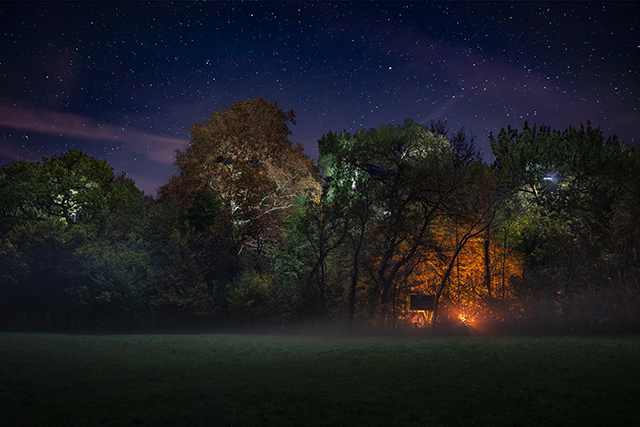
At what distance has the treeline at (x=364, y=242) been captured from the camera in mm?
29875

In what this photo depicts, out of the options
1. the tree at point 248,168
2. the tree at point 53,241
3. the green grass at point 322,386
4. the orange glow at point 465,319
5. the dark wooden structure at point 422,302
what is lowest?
the orange glow at point 465,319

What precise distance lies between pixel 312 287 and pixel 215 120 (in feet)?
62.6

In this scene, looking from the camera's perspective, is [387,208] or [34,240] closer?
[34,240]

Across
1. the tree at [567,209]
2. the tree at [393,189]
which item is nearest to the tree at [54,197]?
the tree at [393,189]

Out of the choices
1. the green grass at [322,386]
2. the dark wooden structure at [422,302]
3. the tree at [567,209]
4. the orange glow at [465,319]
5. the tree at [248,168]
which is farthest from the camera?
the tree at [248,168]

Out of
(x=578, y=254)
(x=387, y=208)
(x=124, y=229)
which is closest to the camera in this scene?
(x=578, y=254)

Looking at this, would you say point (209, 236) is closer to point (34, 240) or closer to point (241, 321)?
point (241, 321)

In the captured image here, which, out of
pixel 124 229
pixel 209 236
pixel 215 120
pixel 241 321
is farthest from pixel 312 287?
pixel 124 229

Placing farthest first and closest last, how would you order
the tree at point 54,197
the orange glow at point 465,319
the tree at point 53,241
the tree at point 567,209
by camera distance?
1. the tree at point 54,197
2. the orange glow at point 465,319
3. the tree at point 53,241
4. the tree at point 567,209

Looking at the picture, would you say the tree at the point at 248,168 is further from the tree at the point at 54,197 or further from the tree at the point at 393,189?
the tree at the point at 54,197

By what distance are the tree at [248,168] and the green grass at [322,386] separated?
18.1 metres

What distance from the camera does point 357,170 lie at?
3177 cm

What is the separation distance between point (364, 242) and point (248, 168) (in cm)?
1280

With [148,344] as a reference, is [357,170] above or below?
above
